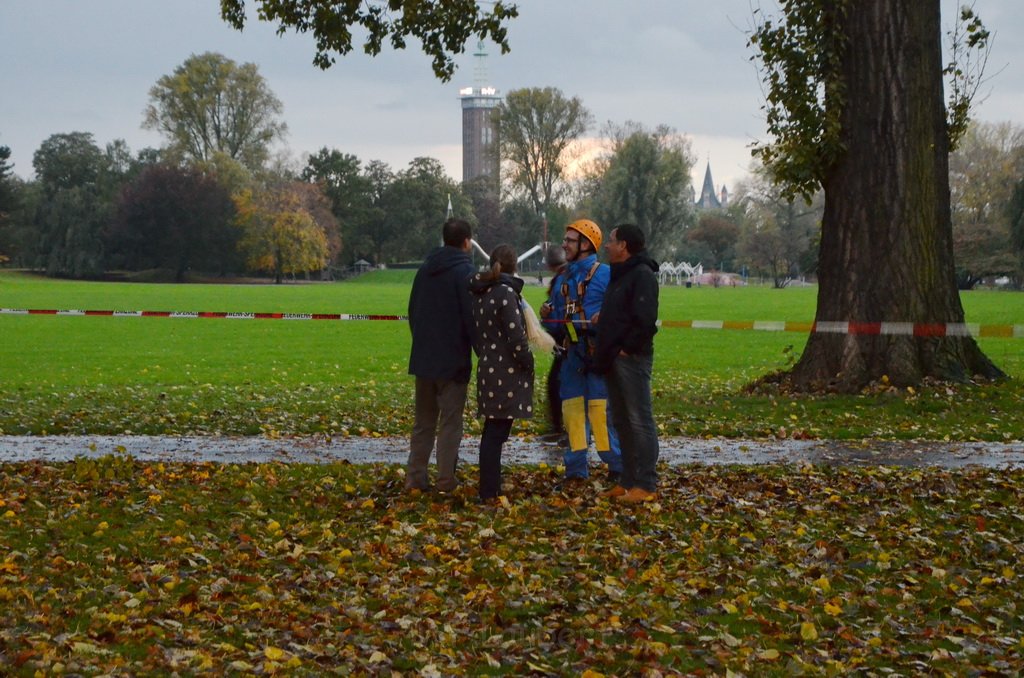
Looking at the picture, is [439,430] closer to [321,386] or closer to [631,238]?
[631,238]

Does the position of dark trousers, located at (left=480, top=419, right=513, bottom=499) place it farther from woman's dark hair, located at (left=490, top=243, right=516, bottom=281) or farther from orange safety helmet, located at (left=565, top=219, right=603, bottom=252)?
orange safety helmet, located at (left=565, top=219, right=603, bottom=252)

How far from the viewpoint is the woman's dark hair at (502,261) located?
29.4 ft

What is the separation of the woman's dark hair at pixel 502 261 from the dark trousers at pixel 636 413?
0.97m

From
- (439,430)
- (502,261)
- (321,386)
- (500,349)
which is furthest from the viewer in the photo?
(321,386)

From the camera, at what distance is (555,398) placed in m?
12.4

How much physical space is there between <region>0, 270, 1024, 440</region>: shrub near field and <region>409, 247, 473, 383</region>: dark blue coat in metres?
4.85

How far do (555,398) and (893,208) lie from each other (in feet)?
18.0

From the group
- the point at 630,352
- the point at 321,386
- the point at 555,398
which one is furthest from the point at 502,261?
the point at 321,386

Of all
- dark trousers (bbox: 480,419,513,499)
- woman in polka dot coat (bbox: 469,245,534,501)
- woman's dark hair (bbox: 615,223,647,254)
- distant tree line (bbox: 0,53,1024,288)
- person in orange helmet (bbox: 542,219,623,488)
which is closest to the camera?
woman in polka dot coat (bbox: 469,245,534,501)

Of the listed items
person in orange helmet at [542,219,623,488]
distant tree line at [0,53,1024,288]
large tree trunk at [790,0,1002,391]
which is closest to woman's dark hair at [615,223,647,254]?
person in orange helmet at [542,219,623,488]

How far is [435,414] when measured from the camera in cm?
969

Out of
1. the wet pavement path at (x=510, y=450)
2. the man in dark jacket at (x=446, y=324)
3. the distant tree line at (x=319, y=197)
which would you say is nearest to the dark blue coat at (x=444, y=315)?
the man in dark jacket at (x=446, y=324)

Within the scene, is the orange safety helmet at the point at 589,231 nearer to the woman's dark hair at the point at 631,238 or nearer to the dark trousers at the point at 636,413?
the woman's dark hair at the point at 631,238

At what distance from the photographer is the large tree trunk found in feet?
50.8
